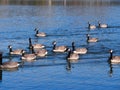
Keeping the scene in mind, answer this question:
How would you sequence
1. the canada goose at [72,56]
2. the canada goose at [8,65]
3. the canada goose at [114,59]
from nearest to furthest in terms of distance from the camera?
the canada goose at [8,65] < the canada goose at [114,59] < the canada goose at [72,56]

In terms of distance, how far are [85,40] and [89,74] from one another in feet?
68.7

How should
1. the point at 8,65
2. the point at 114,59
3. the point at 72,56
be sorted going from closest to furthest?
the point at 8,65, the point at 114,59, the point at 72,56

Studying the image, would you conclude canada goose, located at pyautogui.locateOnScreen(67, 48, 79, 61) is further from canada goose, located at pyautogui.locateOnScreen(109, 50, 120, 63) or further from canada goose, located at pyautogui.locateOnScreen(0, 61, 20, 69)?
canada goose, located at pyautogui.locateOnScreen(0, 61, 20, 69)

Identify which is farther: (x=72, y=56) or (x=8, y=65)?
(x=72, y=56)

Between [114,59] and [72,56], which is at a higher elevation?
[72,56]

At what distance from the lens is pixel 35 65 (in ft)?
131

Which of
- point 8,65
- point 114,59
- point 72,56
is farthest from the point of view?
point 72,56

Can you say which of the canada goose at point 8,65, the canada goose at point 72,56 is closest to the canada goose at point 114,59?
the canada goose at point 72,56

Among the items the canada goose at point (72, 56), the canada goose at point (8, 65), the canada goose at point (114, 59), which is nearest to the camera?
the canada goose at point (8, 65)

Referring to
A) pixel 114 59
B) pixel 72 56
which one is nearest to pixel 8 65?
pixel 72 56

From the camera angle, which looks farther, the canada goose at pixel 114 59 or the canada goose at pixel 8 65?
the canada goose at pixel 114 59

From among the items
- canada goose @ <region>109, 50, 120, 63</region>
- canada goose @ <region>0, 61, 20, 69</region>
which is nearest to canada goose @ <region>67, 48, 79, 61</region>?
canada goose @ <region>109, 50, 120, 63</region>

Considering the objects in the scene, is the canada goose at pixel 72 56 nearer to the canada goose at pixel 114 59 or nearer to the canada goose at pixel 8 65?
the canada goose at pixel 114 59

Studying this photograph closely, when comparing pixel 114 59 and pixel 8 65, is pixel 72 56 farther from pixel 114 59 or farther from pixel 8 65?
pixel 8 65
